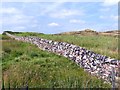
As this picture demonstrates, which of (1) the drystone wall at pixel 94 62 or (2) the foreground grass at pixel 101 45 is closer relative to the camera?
(1) the drystone wall at pixel 94 62

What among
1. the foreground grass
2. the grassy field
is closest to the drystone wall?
the grassy field

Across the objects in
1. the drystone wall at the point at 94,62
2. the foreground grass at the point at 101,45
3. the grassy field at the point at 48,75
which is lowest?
the grassy field at the point at 48,75

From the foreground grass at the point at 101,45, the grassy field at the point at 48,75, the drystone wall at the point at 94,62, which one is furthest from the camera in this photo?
the foreground grass at the point at 101,45

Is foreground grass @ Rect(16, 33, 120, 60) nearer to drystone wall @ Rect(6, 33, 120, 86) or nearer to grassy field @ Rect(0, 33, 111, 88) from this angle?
drystone wall @ Rect(6, 33, 120, 86)

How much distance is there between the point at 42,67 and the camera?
1694 centimetres

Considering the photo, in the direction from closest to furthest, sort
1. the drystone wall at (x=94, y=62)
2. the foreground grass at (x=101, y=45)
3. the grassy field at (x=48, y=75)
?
the grassy field at (x=48, y=75)
the drystone wall at (x=94, y=62)
the foreground grass at (x=101, y=45)

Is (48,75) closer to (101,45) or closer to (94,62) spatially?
(94,62)

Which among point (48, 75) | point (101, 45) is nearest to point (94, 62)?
point (48, 75)

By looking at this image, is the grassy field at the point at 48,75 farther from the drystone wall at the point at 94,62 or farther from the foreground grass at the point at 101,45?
the foreground grass at the point at 101,45

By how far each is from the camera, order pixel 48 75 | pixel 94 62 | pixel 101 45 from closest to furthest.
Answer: pixel 48 75, pixel 94 62, pixel 101 45

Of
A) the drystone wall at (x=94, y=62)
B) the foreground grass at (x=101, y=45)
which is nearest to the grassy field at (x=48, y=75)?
the drystone wall at (x=94, y=62)

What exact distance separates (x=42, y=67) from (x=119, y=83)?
586 centimetres

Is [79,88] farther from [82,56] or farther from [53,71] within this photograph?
[82,56]

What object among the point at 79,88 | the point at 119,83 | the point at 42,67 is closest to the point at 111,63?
the point at 42,67
